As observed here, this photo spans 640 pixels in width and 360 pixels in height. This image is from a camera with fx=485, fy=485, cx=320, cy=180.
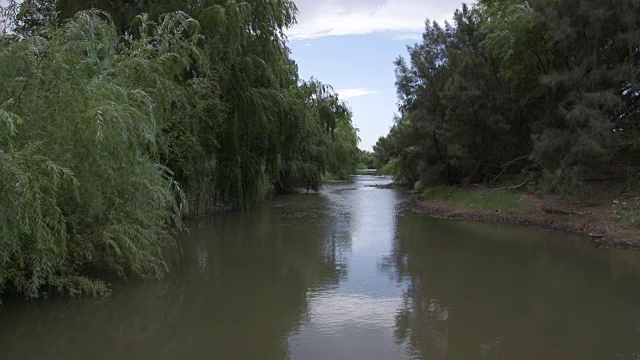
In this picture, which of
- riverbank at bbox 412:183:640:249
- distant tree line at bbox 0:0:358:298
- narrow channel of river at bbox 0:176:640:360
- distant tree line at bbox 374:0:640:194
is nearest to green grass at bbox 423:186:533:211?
riverbank at bbox 412:183:640:249

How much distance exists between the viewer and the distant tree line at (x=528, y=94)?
550 inches

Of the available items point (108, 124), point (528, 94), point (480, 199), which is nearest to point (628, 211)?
point (480, 199)

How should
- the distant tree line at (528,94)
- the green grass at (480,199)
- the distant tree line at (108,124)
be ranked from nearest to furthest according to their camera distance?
the distant tree line at (108,124), the distant tree line at (528,94), the green grass at (480,199)

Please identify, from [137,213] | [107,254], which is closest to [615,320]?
[137,213]

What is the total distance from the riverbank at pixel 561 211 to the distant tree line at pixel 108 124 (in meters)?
8.59

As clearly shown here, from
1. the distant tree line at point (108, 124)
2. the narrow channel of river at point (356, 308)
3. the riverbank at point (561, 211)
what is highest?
the distant tree line at point (108, 124)

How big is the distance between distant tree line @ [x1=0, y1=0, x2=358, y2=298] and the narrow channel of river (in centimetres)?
78

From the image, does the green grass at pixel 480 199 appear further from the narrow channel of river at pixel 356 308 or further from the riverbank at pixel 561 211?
the narrow channel of river at pixel 356 308

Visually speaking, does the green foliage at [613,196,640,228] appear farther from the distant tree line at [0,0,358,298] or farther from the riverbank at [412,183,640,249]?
the distant tree line at [0,0,358,298]

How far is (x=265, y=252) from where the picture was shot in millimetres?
10977

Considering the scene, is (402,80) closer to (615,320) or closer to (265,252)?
(265,252)

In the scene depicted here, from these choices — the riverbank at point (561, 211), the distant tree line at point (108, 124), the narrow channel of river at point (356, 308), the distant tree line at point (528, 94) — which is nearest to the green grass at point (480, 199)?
the riverbank at point (561, 211)

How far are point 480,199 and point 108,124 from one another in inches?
A: 622

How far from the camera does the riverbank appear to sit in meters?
12.5
